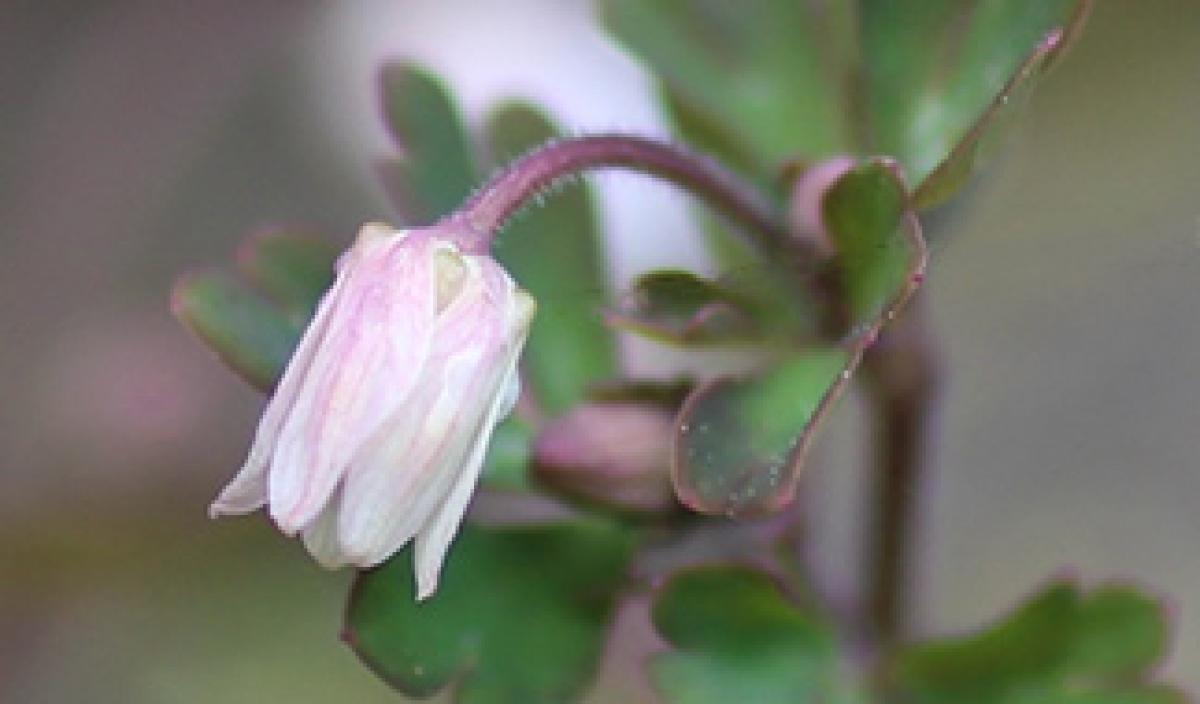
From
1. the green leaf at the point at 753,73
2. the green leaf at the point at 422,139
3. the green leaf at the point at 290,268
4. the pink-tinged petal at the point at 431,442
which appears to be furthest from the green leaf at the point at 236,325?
the green leaf at the point at 753,73

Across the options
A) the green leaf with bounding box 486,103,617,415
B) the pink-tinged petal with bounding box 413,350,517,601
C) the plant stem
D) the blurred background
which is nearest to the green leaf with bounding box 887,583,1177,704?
the plant stem

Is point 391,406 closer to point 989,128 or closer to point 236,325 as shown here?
point 236,325

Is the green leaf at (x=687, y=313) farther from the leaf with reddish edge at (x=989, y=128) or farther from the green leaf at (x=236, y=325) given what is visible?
the green leaf at (x=236, y=325)

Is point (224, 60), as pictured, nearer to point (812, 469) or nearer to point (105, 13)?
point (105, 13)

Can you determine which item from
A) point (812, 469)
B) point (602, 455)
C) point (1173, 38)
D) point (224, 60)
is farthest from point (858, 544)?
point (224, 60)

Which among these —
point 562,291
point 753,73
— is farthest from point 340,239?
point 753,73

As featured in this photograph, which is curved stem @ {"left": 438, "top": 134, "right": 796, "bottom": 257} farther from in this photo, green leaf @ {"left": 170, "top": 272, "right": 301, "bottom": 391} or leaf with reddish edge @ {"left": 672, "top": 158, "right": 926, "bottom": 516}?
green leaf @ {"left": 170, "top": 272, "right": 301, "bottom": 391}
